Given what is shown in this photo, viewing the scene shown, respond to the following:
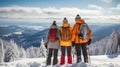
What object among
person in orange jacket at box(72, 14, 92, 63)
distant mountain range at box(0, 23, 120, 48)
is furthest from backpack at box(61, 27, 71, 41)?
distant mountain range at box(0, 23, 120, 48)

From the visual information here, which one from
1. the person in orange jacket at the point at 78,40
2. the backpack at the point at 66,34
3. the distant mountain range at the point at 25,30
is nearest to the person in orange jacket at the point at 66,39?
the backpack at the point at 66,34

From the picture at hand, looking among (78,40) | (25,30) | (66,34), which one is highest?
(66,34)

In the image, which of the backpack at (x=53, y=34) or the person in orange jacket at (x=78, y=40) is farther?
the backpack at (x=53, y=34)

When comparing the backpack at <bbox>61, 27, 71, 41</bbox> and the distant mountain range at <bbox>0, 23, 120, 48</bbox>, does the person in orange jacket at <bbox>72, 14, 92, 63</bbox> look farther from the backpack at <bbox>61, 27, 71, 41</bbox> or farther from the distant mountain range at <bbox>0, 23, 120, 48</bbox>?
the distant mountain range at <bbox>0, 23, 120, 48</bbox>

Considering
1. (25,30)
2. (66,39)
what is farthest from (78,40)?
(25,30)

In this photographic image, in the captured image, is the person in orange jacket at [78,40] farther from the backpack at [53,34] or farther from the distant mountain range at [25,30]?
the distant mountain range at [25,30]

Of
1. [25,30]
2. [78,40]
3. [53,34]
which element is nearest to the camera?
[78,40]

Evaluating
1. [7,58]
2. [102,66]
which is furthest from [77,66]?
[7,58]

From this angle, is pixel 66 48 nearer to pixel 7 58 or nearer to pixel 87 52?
pixel 87 52

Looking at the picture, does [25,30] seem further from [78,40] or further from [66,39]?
[78,40]

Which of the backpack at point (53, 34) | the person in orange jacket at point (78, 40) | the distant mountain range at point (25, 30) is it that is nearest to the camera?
the person in orange jacket at point (78, 40)

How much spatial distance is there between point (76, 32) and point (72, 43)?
0.43 m

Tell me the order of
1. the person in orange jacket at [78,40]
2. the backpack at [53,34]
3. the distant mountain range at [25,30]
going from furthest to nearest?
1. the distant mountain range at [25,30]
2. the backpack at [53,34]
3. the person in orange jacket at [78,40]

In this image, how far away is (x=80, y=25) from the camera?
10336 mm
